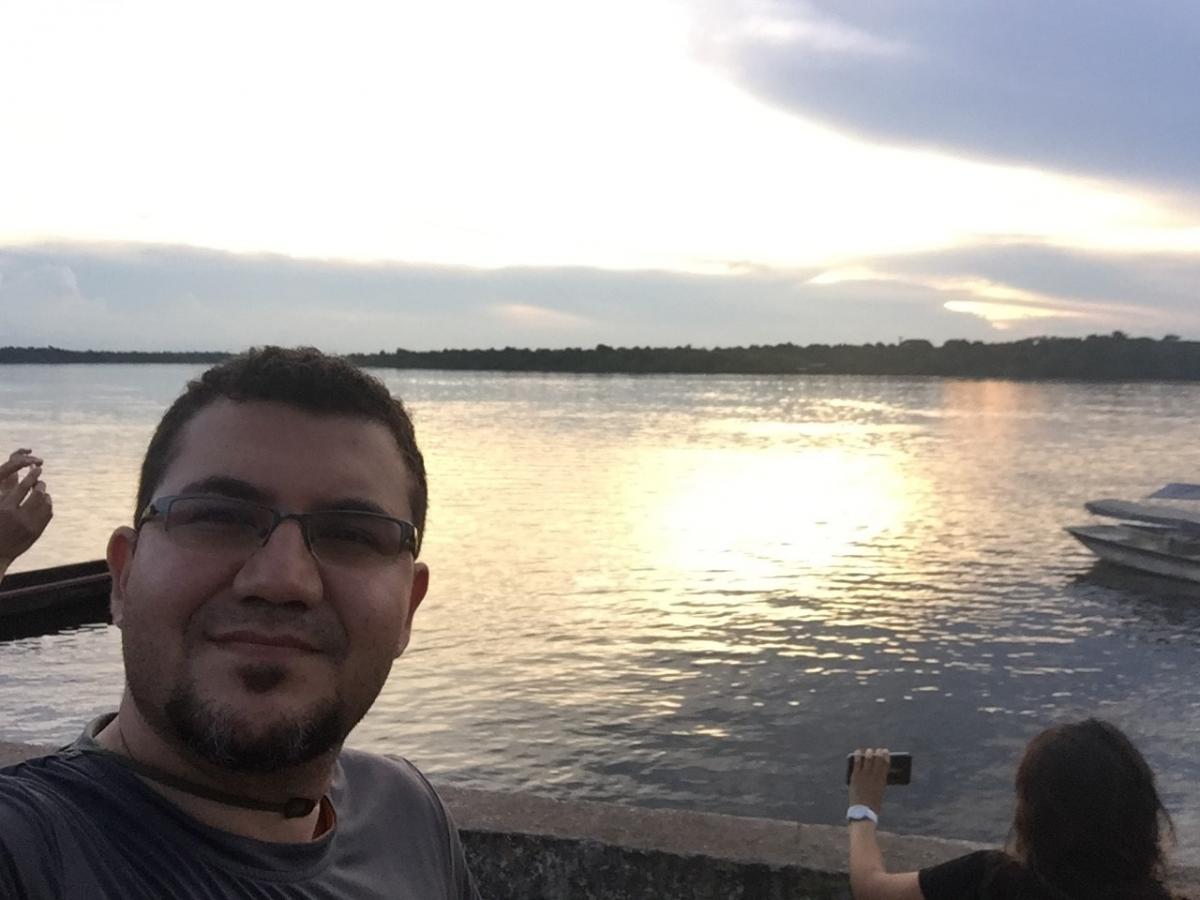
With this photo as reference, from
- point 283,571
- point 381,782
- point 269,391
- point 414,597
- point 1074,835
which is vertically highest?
point 269,391

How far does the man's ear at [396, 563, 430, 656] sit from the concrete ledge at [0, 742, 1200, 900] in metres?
2.34

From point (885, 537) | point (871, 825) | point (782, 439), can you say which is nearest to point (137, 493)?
point (871, 825)

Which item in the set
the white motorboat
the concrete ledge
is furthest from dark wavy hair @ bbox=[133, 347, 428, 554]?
the white motorboat

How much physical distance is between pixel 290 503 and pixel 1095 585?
2813 cm

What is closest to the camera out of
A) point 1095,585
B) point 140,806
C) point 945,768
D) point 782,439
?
point 140,806

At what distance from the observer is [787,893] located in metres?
4.20

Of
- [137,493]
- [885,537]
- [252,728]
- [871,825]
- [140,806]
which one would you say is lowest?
[885,537]

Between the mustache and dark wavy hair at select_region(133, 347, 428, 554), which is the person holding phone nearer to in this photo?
dark wavy hair at select_region(133, 347, 428, 554)

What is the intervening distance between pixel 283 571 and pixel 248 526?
0.11 metres

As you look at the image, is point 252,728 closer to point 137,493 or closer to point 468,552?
point 137,493

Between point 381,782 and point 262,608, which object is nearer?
point 262,608

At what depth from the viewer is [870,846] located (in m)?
4.01

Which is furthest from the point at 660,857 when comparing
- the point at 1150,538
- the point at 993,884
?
the point at 1150,538

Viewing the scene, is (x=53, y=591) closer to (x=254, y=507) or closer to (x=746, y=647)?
(x=746, y=647)
